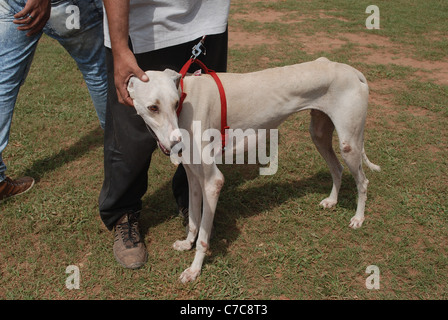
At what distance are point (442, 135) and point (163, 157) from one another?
139 inches

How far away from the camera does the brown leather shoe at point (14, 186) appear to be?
12.6ft

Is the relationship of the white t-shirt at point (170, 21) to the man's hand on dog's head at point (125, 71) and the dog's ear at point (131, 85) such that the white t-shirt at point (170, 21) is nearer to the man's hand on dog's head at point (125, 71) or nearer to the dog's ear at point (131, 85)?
the man's hand on dog's head at point (125, 71)

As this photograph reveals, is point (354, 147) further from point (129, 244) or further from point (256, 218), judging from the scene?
point (129, 244)

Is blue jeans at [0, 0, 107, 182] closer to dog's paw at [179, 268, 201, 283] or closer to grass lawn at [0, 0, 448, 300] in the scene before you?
grass lawn at [0, 0, 448, 300]

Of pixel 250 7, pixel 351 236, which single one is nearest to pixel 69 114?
pixel 351 236

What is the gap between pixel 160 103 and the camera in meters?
2.25

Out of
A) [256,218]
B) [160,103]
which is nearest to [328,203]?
[256,218]

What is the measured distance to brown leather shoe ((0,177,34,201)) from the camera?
3852 millimetres

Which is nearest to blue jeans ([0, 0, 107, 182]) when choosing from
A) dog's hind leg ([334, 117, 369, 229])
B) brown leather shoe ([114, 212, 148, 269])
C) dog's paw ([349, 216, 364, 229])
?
brown leather shoe ([114, 212, 148, 269])

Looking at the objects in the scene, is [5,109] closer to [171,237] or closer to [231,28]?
[171,237]

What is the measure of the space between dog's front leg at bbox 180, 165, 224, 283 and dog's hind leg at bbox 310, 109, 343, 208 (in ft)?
4.06

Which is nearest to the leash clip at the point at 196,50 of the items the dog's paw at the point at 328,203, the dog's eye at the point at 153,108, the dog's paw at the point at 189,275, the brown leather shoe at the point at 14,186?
the dog's eye at the point at 153,108

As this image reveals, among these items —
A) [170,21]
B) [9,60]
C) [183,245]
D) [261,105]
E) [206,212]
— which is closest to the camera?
[170,21]

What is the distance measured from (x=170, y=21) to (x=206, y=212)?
4.52 ft
